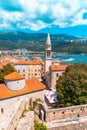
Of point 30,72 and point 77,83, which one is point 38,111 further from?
point 30,72

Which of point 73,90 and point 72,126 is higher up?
point 73,90

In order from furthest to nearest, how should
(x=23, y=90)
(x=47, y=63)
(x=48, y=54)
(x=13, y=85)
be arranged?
(x=47, y=63) < (x=48, y=54) < (x=23, y=90) < (x=13, y=85)

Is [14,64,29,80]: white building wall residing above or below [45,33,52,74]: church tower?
below

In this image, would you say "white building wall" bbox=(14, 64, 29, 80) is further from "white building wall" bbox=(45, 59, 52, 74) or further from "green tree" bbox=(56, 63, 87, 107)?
"green tree" bbox=(56, 63, 87, 107)

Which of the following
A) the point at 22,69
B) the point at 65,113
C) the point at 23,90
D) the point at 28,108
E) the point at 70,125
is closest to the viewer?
the point at 70,125

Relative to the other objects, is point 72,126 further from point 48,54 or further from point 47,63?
point 47,63

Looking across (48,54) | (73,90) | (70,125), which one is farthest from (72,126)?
(48,54)

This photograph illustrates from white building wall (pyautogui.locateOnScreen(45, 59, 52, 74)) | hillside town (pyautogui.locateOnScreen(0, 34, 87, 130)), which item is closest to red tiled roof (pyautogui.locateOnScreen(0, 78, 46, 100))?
hillside town (pyautogui.locateOnScreen(0, 34, 87, 130))

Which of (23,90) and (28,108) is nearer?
(28,108)

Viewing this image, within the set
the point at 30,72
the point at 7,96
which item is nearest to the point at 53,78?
the point at 30,72
